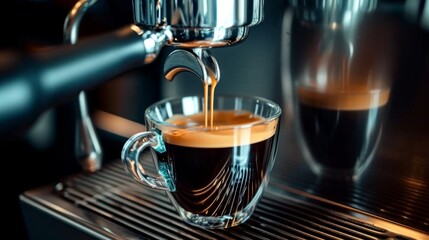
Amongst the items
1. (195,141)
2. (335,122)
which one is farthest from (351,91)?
(195,141)

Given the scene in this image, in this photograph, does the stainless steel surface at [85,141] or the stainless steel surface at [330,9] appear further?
the stainless steel surface at [85,141]

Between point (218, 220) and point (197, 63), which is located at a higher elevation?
point (197, 63)

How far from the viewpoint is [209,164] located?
1.29 ft

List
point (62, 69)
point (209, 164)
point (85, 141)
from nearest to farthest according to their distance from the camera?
point (62, 69) < point (209, 164) < point (85, 141)

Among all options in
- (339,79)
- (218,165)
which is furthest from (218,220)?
(339,79)

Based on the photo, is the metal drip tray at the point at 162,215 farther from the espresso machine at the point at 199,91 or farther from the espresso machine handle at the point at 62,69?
the espresso machine handle at the point at 62,69

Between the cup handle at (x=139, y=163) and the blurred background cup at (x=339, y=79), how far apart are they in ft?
0.51

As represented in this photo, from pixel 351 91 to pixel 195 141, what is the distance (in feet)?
0.53

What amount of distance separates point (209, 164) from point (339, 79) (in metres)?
0.15

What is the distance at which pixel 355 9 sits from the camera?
1.39 feet

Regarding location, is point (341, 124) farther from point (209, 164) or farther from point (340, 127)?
point (209, 164)

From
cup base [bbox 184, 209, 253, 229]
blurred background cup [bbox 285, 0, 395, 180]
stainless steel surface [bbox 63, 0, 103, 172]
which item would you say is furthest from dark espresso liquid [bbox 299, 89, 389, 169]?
stainless steel surface [bbox 63, 0, 103, 172]

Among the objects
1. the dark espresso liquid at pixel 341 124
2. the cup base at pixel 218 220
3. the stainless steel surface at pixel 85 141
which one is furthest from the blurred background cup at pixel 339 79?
the stainless steel surface at pixel 85 141

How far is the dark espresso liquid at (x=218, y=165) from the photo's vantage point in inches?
15.1
